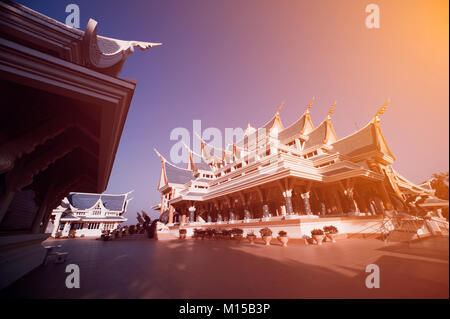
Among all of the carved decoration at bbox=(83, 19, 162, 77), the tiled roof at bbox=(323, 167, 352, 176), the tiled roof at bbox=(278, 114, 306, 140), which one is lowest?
the carved decoration at bbox=(83, 19, 162, 77)

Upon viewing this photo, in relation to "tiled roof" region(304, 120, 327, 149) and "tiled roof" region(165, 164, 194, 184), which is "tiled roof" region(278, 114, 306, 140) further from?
"tiled roof" region(165, 164, 194, 184)

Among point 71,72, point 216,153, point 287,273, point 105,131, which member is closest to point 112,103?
point 71,72

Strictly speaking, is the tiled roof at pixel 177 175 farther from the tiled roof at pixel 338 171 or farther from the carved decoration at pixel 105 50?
the carved decoration at pixel 105 50

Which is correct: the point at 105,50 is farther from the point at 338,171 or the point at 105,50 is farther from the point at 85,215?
the point at 85,215

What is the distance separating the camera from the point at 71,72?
180 centimetres

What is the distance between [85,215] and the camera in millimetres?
25984

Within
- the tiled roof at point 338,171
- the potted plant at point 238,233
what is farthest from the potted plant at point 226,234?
the tiled roof at point 338,171

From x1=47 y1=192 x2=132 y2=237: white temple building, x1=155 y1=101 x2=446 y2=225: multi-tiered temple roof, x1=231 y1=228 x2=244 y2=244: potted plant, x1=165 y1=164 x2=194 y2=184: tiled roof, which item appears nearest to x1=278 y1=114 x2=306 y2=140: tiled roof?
x1=155 y1=101 x2=446 y2=225: multi-tiered temple roof

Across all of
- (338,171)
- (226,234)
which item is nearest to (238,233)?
(226,234)

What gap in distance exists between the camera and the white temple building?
23.2m

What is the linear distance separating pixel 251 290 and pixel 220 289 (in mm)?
503

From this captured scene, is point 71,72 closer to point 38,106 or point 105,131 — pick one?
point 105,131

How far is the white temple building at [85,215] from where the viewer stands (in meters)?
23.2
